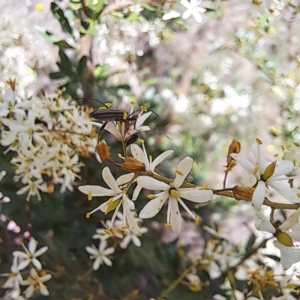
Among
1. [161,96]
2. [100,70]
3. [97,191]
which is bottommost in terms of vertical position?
[161,96]

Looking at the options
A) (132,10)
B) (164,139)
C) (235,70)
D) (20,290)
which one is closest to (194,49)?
(235,70)

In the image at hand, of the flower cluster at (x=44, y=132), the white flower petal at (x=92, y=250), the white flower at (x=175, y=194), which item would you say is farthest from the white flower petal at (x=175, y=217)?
the white flower petal at (x=92, y=250)

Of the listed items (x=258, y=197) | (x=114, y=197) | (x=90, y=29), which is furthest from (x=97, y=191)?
(x=90, y=29)

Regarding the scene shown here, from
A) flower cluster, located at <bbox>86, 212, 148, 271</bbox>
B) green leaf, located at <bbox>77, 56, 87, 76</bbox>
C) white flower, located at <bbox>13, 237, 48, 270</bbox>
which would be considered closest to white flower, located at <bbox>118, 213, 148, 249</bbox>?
flower cluster, located at <bbox>86, 212, 148, 271</bbox>

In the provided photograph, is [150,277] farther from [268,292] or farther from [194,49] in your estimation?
[194,49]

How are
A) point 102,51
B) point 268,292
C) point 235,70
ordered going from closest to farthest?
1. point 268,292
2. point 102,51
3. point 235,70

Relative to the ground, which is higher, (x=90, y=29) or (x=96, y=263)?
(x=90, y=29)

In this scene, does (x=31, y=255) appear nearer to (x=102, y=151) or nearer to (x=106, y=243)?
(x=106, y=243)

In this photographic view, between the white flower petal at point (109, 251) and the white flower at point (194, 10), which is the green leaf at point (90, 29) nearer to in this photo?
the white flower at point (194, 10)
